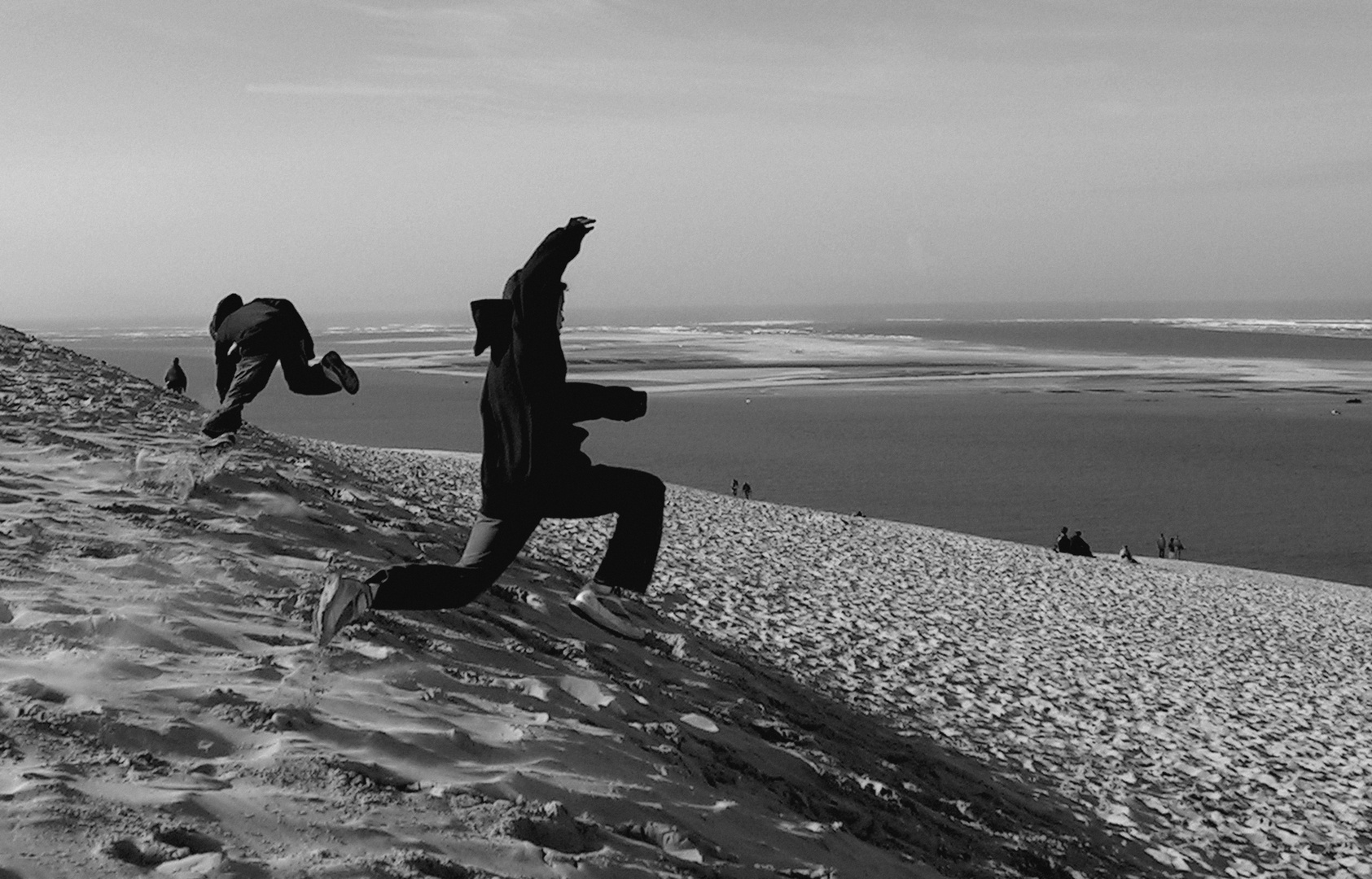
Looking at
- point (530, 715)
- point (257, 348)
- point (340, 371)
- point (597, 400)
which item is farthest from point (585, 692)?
point (257, 348)

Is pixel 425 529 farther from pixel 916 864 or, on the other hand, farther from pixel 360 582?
pixel 916 864

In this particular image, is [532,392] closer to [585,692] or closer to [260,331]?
[585,692]

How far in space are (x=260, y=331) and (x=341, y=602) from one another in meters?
5.43

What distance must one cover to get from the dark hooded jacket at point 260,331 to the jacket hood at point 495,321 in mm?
4974

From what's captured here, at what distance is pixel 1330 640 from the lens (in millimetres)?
17375

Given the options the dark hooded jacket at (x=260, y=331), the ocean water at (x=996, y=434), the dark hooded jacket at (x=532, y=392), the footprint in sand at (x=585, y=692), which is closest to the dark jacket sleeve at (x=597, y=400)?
the dark hooded jacket at (x=532, y=392)

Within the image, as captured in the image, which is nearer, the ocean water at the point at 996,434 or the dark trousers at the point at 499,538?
the dark trousers at the point at 499,538

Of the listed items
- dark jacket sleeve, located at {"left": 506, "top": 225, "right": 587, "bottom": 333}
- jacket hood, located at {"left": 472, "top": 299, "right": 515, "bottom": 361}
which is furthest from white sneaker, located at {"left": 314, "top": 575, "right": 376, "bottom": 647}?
dark jacket sleeve, located at {"left": 506, "top": 225, "right": 587, "bottom": 333}

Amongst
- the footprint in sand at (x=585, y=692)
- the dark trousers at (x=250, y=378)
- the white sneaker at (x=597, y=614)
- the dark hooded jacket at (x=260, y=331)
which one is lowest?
the footprint in sand at (x=585, y=692)

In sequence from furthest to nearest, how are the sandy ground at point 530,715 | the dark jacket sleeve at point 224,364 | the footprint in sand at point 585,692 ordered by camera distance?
1. the dark jacket sleeve at point 224,364
2. the footprint in sand at point 585,692
3. the sandy ground at point 530,715

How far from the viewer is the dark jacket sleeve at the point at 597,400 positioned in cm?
581

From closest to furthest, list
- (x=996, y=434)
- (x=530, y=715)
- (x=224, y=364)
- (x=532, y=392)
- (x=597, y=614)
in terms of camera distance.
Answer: (x=532, y=392) < (x=530, y=715) < (x=597, y=614) < (x=224, y=364) < (x=996, y=434)

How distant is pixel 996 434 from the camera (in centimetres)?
5800

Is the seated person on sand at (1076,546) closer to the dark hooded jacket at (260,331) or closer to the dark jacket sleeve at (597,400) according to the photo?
the dark hooded jacket at (260,331)
